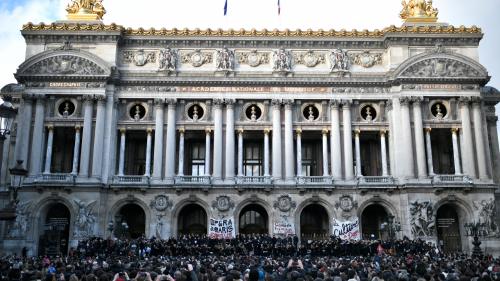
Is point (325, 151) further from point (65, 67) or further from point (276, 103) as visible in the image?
point (65, 67)

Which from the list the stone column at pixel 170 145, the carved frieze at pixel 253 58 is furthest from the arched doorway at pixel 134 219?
the carved frieze at pixel 253 58

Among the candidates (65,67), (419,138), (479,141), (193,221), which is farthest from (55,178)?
(479,141)

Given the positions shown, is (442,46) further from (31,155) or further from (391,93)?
(31,155)

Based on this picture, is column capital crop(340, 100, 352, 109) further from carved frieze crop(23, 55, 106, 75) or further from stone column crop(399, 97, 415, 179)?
carved frieze crop(23, 55, 106, 75)

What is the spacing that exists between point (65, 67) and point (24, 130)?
691 cm

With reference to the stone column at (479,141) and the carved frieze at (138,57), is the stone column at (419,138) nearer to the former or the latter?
the stone column at (479,141)

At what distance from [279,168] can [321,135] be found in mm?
6163

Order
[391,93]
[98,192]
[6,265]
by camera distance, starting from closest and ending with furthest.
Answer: [6,265], [98,192], [391,93]

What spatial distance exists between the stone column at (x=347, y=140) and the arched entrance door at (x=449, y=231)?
359 inches

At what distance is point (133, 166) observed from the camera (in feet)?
178

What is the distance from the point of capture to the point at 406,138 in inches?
1961

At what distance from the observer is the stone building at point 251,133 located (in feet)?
159

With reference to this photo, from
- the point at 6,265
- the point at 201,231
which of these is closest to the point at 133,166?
the point at 201,231

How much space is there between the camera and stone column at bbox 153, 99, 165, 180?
4975 centimetres
